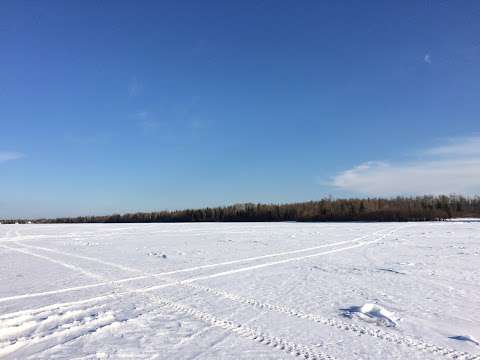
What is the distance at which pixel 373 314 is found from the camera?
5.57m

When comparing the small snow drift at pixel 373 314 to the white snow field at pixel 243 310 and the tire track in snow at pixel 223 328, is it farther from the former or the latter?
the tire track in snow at pixel 223 328

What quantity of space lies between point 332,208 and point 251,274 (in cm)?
6874

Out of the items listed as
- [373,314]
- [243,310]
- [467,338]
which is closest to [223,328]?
[243,310]

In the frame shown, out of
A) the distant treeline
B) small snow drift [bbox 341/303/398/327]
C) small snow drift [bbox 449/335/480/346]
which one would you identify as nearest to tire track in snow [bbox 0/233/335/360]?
→ small snow drift [bbox 341/303/398/327]

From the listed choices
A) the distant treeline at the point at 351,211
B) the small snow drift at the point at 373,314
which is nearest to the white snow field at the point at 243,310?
the small snow drift at the point at 373,314

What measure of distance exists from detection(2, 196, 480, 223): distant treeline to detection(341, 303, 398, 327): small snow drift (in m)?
54.6

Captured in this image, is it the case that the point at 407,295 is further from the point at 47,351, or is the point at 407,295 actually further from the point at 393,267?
the point at 47,351

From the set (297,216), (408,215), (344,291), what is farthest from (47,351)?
(297,216)

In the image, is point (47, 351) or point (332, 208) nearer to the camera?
point (47, 351)

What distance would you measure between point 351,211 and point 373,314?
64.9m

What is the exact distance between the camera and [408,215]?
2247 inches

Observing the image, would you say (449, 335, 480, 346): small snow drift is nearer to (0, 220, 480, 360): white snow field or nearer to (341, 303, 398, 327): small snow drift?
(0, 220, 480, 360): white snow field

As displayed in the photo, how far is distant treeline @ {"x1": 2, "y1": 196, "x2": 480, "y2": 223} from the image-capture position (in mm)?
58812

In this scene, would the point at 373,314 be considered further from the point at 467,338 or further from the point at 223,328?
the point at 223,328
